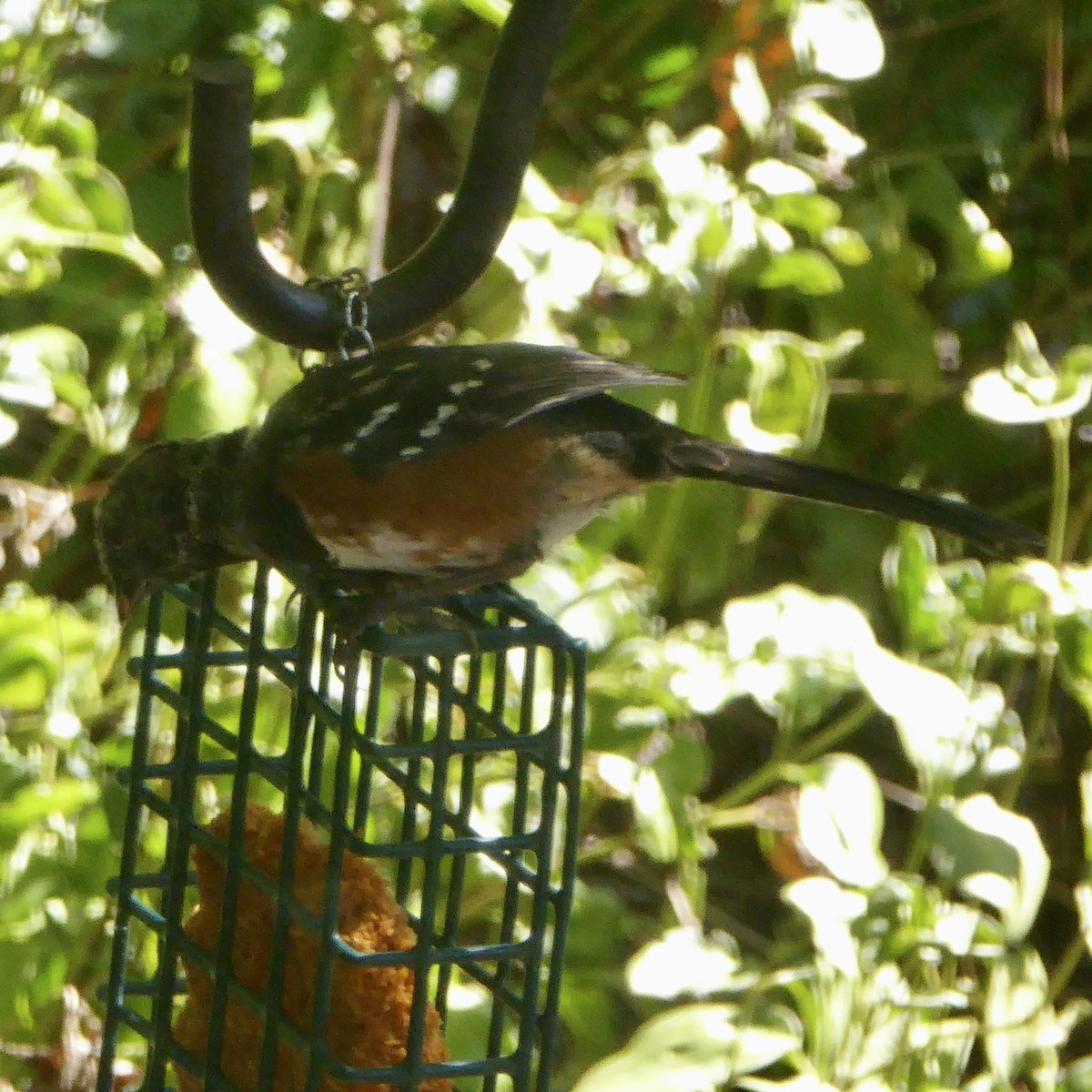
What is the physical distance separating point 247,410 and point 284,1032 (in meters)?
0.79

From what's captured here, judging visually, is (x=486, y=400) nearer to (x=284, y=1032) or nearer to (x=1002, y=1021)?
(x=284, y=1032)

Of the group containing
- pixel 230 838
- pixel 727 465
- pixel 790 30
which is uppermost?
pixel 790 30

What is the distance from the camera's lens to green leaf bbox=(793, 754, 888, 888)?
1654 millimetres

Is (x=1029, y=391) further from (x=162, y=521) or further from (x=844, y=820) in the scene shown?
(x=162, y=521)

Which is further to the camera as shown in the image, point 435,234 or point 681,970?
point 681,970

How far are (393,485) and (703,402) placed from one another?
75 centimetres

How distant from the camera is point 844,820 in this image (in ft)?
5.49

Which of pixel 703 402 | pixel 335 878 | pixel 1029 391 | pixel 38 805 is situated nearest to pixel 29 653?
pixel 38 805

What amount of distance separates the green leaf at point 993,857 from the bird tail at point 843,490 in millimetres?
535

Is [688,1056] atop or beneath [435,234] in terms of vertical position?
beneath

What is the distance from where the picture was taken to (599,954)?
1.89 meters

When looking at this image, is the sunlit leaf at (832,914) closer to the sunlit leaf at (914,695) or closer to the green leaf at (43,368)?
the sunlit leaf at (914,695)

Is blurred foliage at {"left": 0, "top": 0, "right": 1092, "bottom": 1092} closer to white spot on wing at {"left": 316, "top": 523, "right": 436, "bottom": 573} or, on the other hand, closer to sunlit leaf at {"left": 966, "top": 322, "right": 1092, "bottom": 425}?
sunlit leaf at {"left": 966, "top": 322, "right": 1092, "bottom": 425}

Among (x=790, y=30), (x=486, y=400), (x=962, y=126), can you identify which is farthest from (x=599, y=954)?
(x=962, y=126)
